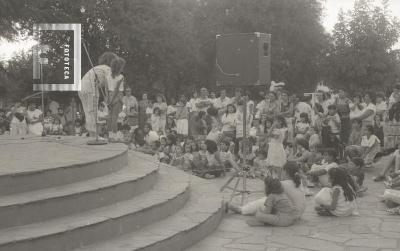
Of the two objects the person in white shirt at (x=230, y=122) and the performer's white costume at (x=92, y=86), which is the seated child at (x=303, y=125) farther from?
the performer's white costume at (x=92, y=86)

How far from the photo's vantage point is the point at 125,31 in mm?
26141

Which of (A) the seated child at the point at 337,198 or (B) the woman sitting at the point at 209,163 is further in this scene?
(B) the woman sitting at the point at 209,163

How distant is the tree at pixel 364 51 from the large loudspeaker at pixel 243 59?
2566 centimetres

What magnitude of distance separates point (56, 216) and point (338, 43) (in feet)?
103

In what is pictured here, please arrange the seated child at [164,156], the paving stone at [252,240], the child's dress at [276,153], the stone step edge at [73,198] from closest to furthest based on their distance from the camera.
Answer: the stone step edge at [73,198]
the paving stone at [252,240]
the child's dress at [276,153]
the seated child at [164,156]

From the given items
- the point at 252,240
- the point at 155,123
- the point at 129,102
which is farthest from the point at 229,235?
the point at 129,102

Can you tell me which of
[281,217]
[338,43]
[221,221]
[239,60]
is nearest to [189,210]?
[221,221]

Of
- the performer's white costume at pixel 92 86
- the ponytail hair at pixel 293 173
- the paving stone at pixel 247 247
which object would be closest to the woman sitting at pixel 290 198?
the ponytail hair at pixel 293 173

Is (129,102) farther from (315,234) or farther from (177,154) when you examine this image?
(315,234)

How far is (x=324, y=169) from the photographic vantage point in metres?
10.0

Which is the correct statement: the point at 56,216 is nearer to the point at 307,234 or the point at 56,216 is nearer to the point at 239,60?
the point at 307,234

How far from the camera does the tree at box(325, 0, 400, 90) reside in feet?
111

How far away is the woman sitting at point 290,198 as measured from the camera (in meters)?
7.44

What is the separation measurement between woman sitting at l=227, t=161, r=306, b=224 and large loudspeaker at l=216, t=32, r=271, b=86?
1633mm
